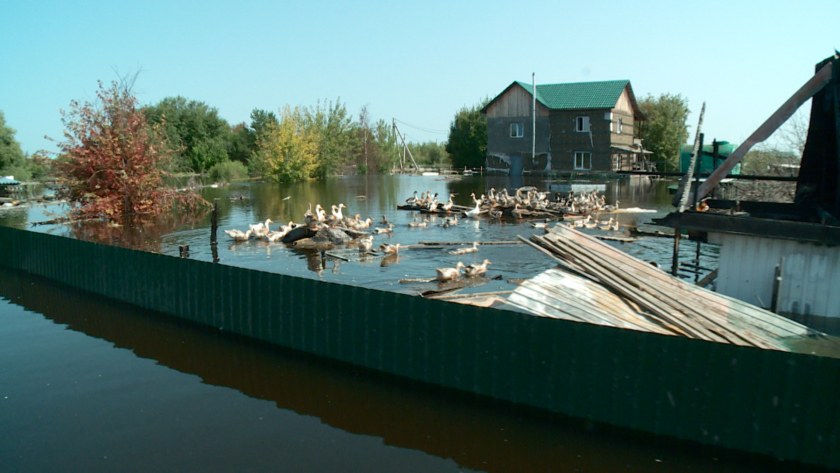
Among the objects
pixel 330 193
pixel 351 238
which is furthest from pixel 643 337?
pixel 330 193

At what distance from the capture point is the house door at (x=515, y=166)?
63.3 m

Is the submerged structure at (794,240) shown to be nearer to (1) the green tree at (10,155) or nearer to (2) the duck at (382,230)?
Answer: (2) the duck at (382,230)

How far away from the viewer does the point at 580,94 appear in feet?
192

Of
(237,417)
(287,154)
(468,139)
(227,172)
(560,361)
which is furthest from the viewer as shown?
(468,139)

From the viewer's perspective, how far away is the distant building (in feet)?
184

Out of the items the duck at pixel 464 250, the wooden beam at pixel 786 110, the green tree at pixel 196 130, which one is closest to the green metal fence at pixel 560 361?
the wooden beam at pixel 786 110

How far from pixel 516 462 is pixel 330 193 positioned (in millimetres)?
46693

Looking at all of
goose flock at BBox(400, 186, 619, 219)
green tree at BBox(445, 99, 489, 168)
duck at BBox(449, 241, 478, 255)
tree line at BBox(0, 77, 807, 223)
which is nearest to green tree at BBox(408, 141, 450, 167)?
tree line at BBox(0, 77, 807, 223)

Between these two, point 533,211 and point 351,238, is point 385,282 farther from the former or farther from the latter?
point 533,211

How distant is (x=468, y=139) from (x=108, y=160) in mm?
58990

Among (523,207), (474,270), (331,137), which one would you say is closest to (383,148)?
(331,137)

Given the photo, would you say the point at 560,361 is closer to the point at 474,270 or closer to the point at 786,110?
the point at 786,110

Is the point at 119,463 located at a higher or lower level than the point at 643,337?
lower

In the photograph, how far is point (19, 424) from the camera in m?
8.20
